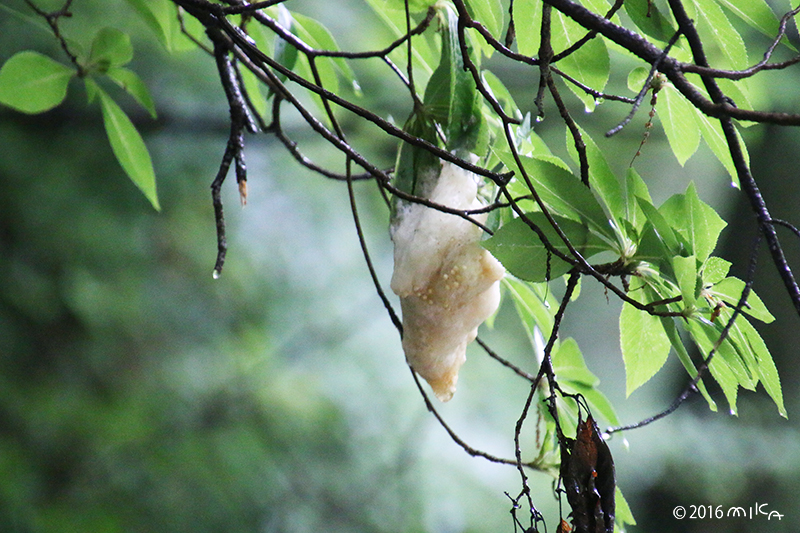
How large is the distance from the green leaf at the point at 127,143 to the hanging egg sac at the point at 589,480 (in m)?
0.46

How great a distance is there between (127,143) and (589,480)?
0.53 m

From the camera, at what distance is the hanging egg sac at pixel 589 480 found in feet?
0.87

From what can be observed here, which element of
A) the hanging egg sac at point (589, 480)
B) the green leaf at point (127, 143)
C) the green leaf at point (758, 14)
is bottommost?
the hanging egg sac at point (589, 480)

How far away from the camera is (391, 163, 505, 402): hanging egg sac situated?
339 mm

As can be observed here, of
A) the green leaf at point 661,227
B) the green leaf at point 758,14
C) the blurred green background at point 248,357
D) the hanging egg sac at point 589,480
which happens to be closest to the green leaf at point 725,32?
the green leaf at point 758,14

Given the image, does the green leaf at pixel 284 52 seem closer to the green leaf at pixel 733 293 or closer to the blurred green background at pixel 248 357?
the green leaf at pixel 733 293

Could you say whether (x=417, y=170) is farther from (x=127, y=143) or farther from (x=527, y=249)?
(x=127, y=143)

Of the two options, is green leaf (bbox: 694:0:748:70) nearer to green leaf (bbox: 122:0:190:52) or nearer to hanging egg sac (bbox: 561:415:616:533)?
hanging egg sac (bbox: 561:415:616:533)

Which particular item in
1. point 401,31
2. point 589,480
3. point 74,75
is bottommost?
point 589,480

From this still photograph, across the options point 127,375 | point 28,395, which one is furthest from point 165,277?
point 28,395

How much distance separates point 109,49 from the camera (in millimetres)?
545

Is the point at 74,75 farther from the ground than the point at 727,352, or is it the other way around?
the point at 74,75

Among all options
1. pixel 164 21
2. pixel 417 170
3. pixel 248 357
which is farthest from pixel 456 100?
pixel 248 357

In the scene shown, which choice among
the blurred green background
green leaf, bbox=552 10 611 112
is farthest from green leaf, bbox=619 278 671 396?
the blurred green background
